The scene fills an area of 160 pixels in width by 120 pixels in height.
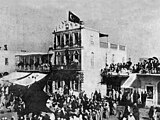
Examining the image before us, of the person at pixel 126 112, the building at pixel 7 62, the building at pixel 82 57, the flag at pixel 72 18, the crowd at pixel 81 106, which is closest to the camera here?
the person at pixel 126 112

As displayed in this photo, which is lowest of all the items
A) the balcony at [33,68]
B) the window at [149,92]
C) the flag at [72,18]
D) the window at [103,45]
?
the window at [149,92]

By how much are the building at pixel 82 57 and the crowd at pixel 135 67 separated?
8 centimetres

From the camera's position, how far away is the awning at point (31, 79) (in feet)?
11.9

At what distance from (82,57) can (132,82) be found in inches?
32.7

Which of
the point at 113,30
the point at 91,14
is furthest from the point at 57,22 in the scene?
the point at 113,30

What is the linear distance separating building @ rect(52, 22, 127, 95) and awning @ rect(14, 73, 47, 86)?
248 millimetres

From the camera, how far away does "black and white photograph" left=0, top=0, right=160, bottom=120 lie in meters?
3.04

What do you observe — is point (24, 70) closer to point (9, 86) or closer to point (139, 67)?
point (9, 86)

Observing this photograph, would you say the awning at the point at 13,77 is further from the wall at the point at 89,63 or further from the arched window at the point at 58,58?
the wall at the point at 89,63

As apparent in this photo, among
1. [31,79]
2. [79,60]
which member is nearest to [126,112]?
[79,60]

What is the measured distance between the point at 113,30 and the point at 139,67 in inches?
25.7

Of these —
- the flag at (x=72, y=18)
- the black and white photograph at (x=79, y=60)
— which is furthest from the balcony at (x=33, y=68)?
the flag at (x=72, y=18)

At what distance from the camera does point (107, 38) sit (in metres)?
3.40

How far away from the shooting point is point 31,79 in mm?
3725
